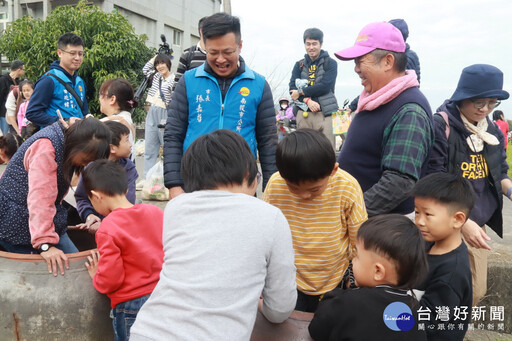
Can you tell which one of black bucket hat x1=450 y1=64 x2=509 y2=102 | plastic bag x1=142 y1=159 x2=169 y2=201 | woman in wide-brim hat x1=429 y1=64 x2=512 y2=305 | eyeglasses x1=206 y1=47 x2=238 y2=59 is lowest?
plastic bag x1=142 y1=159 x2=169 y2=201

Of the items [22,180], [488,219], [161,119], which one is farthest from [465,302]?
[161,119]

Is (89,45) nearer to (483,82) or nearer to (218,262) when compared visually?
(483,82)

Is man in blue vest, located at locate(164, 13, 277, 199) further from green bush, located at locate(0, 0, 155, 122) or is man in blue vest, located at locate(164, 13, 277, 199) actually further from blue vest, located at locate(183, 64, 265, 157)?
green bush, located at locate(0, 0, 155, 122)

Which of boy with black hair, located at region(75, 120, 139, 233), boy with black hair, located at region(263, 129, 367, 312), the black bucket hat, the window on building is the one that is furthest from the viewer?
the window on building

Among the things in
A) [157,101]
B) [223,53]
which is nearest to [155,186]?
[157,101]

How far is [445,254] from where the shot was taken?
191cm

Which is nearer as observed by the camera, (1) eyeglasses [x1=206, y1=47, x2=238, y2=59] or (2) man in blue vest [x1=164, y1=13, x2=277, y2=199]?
(1) eyeglasses [x1=206, y1=47, x2=238, y2=59]

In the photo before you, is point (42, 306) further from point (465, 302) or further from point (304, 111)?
point (304, 111)

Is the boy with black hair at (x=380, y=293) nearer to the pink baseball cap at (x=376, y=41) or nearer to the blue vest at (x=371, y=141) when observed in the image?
the blue vest at (x=371, y=141)

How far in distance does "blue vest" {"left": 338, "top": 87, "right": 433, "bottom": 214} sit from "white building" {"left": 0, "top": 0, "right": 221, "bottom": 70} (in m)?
17.9

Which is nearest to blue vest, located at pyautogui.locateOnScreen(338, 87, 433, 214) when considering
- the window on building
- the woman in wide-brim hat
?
the woman in wide-brim hat

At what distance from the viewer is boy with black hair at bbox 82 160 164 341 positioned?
197 cm

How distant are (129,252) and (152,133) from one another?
143 inches

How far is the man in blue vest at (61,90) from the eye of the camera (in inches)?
152
